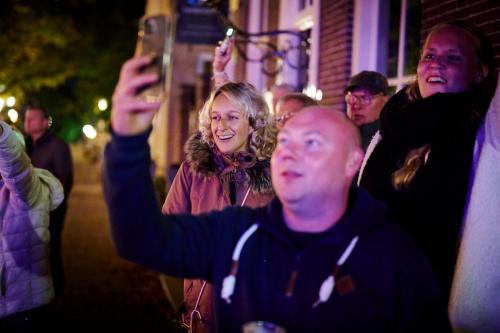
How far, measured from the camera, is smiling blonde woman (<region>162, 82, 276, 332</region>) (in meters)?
3.01

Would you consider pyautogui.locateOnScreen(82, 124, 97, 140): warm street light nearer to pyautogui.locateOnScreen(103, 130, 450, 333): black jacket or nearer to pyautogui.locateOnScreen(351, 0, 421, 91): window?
pyautogui.locateOnScreen(351, 0, 421, 91): window

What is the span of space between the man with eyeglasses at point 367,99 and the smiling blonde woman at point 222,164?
3.63ft

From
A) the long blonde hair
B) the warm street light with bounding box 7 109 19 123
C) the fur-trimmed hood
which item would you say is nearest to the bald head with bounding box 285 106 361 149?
the long blonde hair

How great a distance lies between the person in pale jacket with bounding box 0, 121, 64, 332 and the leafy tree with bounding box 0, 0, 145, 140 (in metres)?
3.24

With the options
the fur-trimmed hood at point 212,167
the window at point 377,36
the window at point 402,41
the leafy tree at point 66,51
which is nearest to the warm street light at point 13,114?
the leafy tree at point 66,51

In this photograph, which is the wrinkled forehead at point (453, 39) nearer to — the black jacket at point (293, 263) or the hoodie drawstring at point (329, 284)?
the black jacket at point (293, 263)

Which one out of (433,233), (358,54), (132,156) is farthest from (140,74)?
(358,54)

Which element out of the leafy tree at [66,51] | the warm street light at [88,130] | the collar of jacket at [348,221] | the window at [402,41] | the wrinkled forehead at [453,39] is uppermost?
the leafy tree at [66,51]

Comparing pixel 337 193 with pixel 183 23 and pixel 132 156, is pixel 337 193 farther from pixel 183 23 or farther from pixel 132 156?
pixel 183 23

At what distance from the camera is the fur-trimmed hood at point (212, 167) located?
303 centimetres

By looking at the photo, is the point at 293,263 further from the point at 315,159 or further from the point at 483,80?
the point at 483,80

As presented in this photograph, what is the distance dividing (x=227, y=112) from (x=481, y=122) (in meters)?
1.53

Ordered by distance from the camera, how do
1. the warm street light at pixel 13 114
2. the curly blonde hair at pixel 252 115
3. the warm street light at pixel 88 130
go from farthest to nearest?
the warm street light at pixel 13 114 < the warm street light at pixel 88 130 < the curly blonde hair at pixel 252 115

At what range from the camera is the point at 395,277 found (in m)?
1.83
